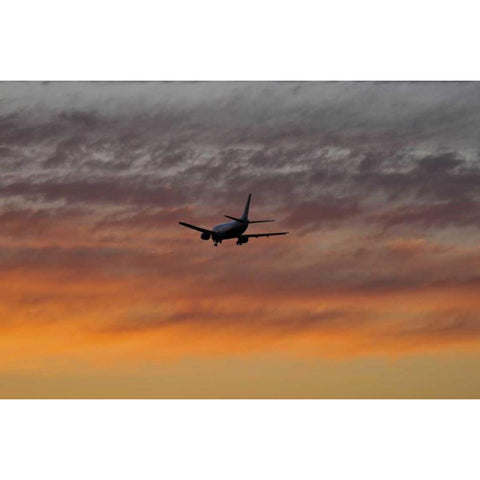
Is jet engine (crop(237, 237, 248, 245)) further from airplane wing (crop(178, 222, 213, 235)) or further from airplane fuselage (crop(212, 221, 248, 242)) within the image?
airplane wing (crop(178, 222, 213, 235))

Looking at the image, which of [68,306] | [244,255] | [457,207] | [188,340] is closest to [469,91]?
[457,207]

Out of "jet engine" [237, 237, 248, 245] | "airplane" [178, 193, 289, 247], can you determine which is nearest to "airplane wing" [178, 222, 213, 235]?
"airplane" [178, 193, 289, 247]

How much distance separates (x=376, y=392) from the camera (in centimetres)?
2548

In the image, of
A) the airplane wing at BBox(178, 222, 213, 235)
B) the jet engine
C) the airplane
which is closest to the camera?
the airplane

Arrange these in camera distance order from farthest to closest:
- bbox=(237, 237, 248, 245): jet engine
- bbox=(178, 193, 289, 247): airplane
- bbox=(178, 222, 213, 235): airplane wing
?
bbox=(237, 237, 248, 245): jet engine, bbox=(178, 222, 213, 235): airplane wing, bbox=(178, 193, 289, 247): airplane

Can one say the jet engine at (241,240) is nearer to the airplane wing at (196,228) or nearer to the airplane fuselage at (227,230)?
the airplane fuselage at (227,230)

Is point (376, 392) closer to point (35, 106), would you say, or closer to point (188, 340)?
point (188, 340)

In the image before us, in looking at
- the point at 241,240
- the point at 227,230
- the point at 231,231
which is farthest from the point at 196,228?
the point at 241,240

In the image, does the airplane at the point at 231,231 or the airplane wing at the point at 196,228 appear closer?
the airplane at the point at 231,231

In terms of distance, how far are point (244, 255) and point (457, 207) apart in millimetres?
4771

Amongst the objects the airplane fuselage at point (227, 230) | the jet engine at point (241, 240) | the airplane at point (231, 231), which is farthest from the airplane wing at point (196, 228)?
the jet engine at point (241, 240)

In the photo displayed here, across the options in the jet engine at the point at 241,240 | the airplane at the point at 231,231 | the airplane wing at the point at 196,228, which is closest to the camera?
the airplane at the point at 231,231

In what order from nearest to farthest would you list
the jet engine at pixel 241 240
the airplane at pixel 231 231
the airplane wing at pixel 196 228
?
the airplane at pixel 231 231, the airplane wing at pixel 196 228, the jet engine at pixel 241 240

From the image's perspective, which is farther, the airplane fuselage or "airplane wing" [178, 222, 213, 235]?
"airplane wing" [178, 222, 213, 235]
